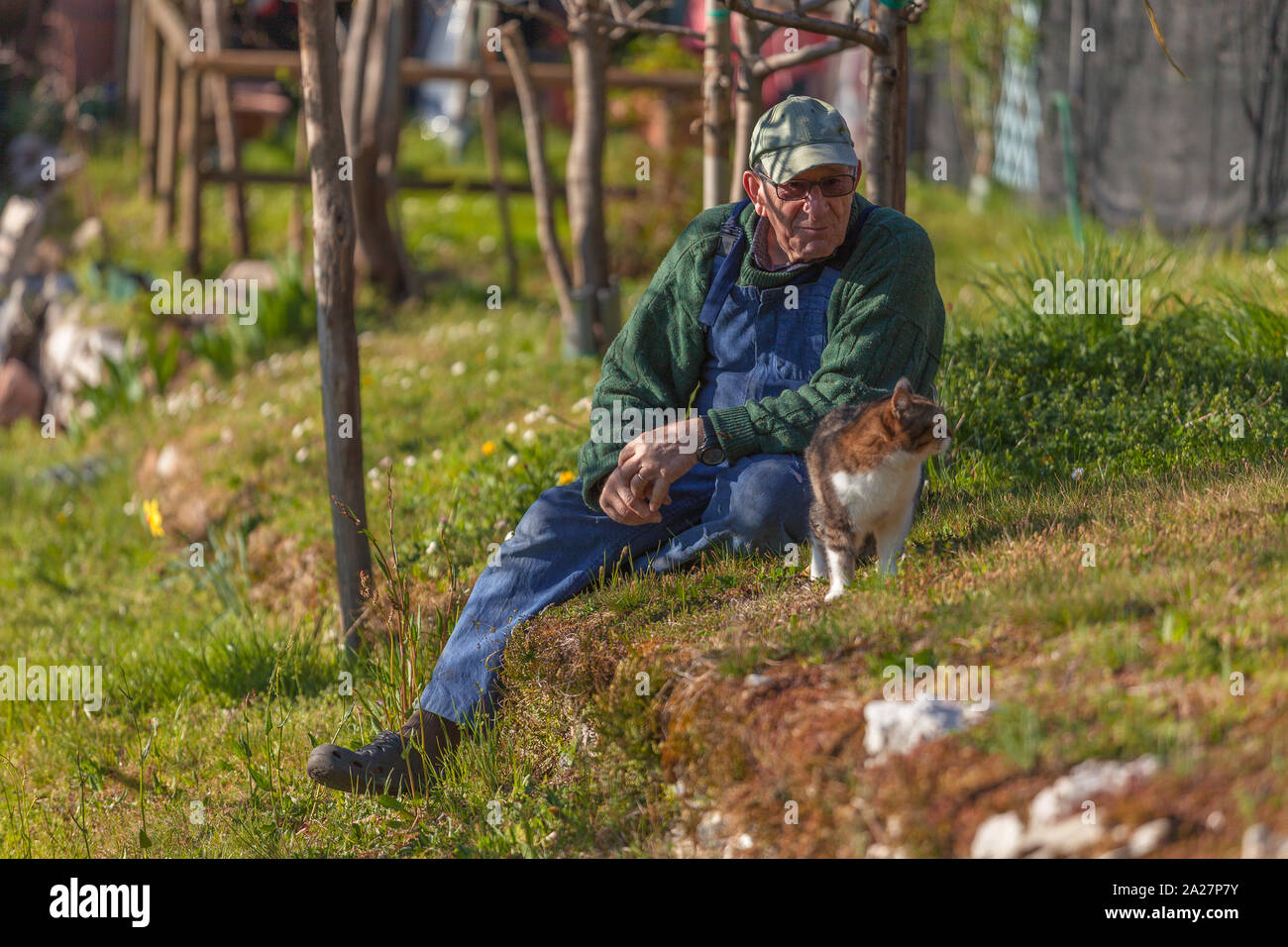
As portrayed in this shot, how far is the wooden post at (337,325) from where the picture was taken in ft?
15.5

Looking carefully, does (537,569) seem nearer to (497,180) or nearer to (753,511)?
(753,511)

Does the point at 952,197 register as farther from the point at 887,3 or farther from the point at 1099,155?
the point at 887,3

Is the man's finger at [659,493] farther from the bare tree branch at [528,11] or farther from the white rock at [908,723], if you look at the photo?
the bare tree branch at [528,11]

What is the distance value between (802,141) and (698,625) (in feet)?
4.64

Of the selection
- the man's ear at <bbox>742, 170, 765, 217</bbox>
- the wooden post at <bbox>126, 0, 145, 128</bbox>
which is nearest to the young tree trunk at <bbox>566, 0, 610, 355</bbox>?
the man's ear at <bbox>742, 170, 765, 217</bbox>

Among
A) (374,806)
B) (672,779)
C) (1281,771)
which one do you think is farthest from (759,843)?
(374,806)

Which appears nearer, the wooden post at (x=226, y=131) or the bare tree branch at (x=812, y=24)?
the bare tree branch at (x=812, y=24)

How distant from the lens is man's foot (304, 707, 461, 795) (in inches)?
144

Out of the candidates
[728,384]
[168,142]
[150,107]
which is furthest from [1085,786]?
[150,107]

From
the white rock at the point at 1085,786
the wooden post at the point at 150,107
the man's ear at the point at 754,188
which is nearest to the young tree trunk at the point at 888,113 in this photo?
the man's ear at the point at 754,188

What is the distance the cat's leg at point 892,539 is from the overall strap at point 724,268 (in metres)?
0.91

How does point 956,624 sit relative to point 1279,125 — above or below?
below

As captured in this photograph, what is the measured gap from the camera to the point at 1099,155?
1009 centimetres

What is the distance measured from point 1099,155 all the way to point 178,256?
792 cm
